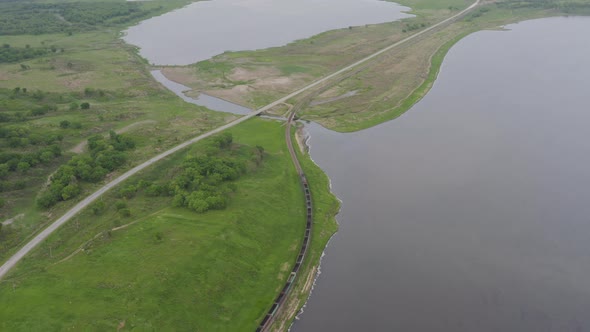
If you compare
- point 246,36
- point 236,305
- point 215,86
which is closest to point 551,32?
point 246,36

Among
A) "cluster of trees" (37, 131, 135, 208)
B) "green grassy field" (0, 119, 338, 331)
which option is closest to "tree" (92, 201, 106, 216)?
"green grassy field" (0, 119, 338, 331)

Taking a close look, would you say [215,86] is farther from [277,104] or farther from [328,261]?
[328,261]

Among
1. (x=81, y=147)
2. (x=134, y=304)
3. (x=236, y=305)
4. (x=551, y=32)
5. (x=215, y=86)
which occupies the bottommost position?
(x=236, y=305)

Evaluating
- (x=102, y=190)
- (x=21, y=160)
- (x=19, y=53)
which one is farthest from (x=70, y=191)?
(x=19, y=53)

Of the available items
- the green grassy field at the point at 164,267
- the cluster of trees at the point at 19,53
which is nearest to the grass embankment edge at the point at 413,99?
the green grassy field at the point at 164,267

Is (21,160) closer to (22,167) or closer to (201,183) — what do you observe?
(22,167)

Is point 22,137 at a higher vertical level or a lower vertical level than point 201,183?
higher
